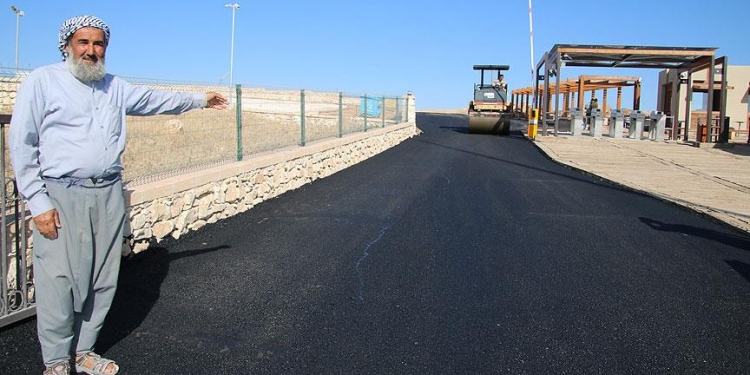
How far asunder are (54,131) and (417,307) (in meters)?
2.87

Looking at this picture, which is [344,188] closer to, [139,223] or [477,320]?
[139,223]

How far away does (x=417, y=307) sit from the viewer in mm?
4926

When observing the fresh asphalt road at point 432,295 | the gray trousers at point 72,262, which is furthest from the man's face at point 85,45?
the fresh asphalt road at point 432,295

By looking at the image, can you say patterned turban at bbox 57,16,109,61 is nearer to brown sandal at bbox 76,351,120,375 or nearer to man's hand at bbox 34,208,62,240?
man's hand at bbox 34,208,62,240

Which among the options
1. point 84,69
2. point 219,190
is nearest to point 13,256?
point 84,69

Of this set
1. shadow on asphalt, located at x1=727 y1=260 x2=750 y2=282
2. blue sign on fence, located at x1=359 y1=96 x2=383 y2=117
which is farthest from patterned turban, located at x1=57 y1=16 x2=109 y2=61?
blue sign on fence, located at x1=359 y1=96 x2=383 y2=117

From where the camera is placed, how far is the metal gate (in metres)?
4.00

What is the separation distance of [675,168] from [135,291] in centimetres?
1441

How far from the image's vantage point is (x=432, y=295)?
523cm

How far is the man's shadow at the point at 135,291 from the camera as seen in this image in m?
4.25

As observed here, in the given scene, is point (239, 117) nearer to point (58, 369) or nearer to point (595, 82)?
point (58, 369)

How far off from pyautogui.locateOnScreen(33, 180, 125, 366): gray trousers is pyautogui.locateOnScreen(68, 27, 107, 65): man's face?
71 centimetres

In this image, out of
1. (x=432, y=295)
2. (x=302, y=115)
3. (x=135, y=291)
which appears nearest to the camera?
(x=135, y=291)

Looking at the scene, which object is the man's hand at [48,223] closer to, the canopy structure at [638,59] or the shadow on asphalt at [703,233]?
the shadow on asphalt at [703,233]
